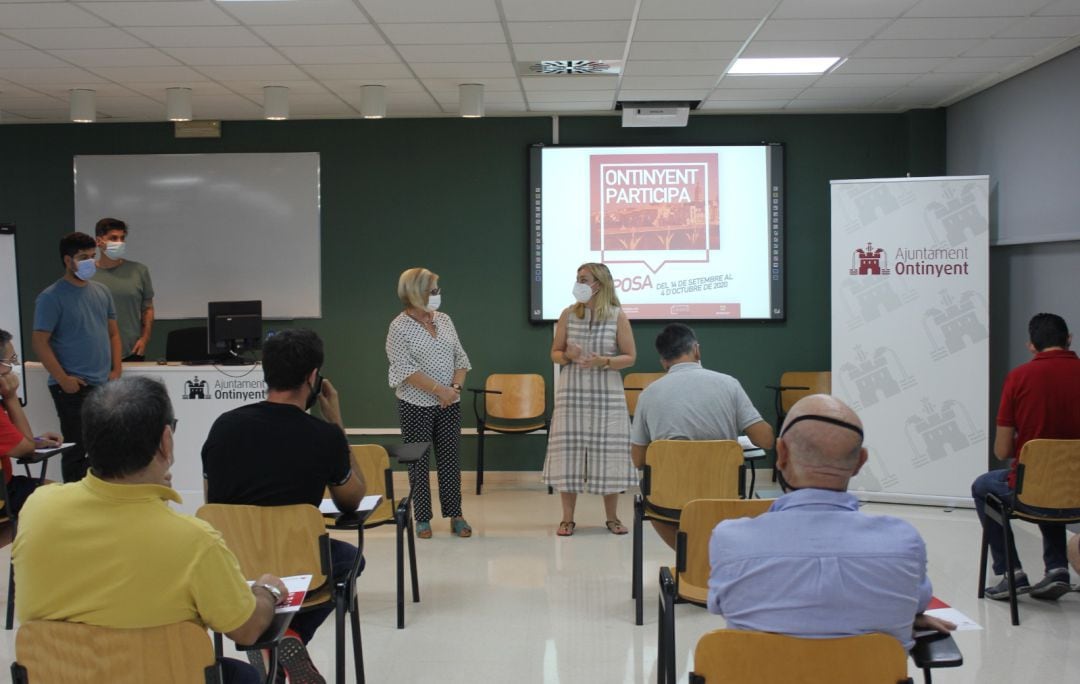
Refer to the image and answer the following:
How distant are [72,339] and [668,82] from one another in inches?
163

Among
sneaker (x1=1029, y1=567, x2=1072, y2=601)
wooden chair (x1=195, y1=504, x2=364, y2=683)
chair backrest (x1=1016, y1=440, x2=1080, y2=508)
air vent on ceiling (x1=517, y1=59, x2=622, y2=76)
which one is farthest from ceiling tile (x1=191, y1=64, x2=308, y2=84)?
sneaker (x1=1029, y1=567, x2=1072, y2=601)

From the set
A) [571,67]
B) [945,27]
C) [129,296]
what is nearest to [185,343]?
[129,296]

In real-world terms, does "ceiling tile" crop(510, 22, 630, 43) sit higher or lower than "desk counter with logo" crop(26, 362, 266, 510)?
higher

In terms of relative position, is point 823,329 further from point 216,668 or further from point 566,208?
point 216,668

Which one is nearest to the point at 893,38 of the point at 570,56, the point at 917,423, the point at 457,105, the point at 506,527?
the point at 570,56

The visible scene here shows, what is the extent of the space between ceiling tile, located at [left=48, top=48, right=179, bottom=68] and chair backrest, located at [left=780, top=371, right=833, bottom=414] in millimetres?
4999

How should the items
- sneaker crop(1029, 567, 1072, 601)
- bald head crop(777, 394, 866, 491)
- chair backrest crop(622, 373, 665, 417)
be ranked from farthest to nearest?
chair backrest crop(622, 373, 665, 417)
sneaker crop(1029, 567, 1072, 601)
bald head crop(777, 394, 866, 491)

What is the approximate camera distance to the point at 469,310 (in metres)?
7.83

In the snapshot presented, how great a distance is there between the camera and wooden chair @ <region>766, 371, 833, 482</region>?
7.45m

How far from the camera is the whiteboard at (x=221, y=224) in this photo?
778 centimetres

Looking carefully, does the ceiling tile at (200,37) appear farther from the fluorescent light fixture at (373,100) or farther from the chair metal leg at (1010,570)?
the chair metal leg at (1010,570)

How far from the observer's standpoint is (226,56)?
5.68 metres

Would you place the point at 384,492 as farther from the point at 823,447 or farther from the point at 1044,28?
the point at 1044,28

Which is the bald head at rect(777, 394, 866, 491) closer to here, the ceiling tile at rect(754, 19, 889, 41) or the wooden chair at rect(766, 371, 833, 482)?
the ceiling tile at rect(754, 19, 889, 41)
